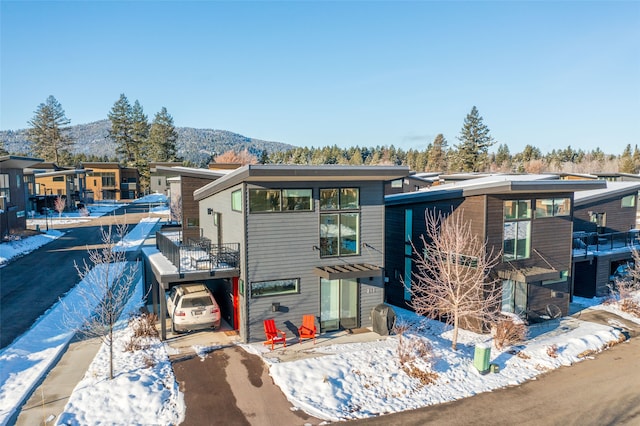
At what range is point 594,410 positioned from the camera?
11.1 meters

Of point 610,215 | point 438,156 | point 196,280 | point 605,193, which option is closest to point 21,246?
point 196,280

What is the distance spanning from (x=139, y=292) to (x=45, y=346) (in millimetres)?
7070

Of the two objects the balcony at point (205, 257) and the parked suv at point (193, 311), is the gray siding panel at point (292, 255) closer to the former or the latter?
the balcony at point (205, 257)

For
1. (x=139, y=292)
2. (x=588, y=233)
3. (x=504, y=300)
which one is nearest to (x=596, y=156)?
(x=588, y=233)

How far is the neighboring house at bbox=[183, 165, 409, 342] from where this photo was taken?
14133 mm

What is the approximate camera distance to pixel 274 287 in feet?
47.7

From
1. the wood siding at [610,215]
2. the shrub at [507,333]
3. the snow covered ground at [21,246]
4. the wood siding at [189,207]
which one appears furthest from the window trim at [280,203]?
the snow covered ground at [21,246]

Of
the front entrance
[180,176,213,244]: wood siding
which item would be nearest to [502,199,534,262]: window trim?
the front entrance

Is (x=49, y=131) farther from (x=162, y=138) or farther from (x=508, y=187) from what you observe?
(x=508, y=187)

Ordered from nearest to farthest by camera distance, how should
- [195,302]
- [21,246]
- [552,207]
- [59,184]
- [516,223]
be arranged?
[195,302] → [516,223] → [552,207] → [21,246] → [59,184]

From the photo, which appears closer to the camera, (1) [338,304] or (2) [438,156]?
(1) [338,304]

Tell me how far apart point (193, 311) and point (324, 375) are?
210 inches

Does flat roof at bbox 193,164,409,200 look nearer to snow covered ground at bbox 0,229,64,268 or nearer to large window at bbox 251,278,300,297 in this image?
large window at bbox 251,278,300,297

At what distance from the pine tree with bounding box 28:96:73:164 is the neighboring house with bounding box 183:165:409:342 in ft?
271
